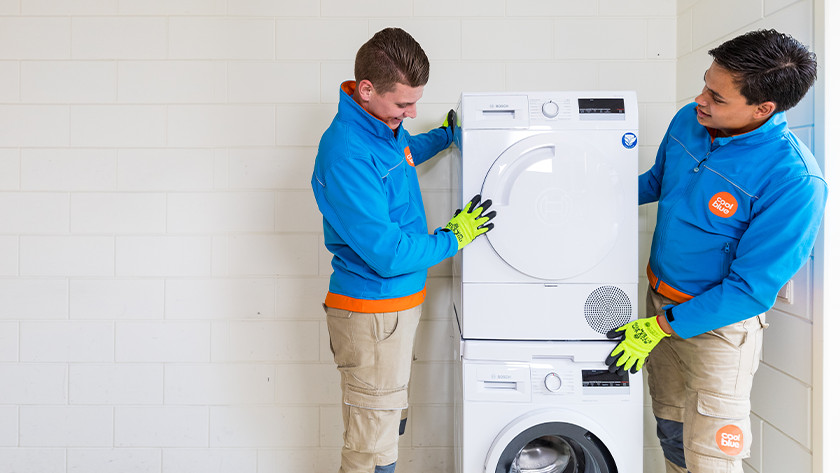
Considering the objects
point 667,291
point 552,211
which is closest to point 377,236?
point 552,211

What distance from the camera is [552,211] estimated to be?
170 centimetres

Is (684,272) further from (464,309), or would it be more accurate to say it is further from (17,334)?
(17,334)

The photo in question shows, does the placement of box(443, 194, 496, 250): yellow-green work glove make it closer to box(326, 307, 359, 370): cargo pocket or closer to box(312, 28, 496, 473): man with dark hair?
box(312, 28, 496, 473): man with dark hair

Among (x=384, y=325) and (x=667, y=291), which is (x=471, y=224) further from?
(x=667, y=291)

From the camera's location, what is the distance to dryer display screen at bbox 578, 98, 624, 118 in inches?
67.5

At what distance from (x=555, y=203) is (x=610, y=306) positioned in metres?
0.38

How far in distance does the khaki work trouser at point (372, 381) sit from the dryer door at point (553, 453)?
35 centimetres

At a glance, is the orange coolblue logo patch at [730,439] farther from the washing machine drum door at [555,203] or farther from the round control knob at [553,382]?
the washing machine drum door at [555,203]

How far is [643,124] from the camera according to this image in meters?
2.25

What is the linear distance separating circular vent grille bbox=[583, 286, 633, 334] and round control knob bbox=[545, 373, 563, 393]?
0.22 m

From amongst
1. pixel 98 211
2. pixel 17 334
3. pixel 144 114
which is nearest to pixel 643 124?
pixel 144 114

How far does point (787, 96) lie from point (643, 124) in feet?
2.86

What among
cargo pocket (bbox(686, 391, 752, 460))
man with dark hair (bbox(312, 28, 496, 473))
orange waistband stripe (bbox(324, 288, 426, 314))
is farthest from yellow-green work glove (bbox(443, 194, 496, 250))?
cargo pocket (bbox(686, 391, 752, 460))

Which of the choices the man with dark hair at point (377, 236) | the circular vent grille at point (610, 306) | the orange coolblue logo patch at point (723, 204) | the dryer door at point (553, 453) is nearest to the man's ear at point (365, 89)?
the man with dark hair at point (377, 236)
